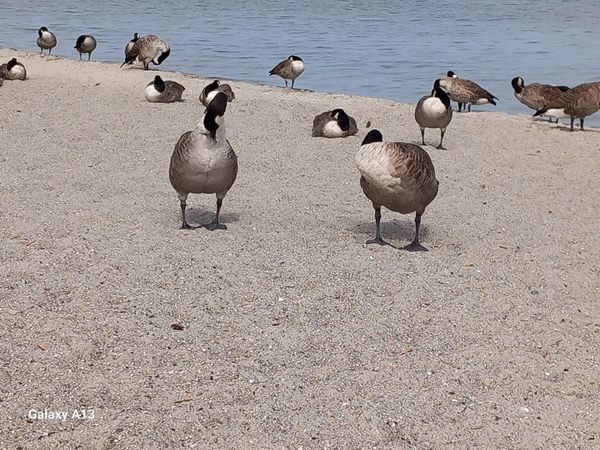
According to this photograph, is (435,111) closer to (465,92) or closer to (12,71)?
(465,92)

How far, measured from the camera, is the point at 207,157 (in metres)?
8.02

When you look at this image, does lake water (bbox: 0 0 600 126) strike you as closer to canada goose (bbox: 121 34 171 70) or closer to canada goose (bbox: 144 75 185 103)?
canada goose (bbox: 121 34 171 70)

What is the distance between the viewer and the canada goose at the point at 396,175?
769cm

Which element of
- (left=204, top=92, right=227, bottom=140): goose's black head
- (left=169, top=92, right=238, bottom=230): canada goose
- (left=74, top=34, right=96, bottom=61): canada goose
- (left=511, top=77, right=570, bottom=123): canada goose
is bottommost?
(left=74, top=34, right=96, bottom=61): canada goose

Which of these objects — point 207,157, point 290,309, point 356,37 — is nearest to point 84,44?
point 356,37

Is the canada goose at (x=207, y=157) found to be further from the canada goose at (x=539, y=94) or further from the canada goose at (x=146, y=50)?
the canada goose at (x=146, y=50)

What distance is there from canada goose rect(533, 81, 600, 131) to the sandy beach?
149 inches

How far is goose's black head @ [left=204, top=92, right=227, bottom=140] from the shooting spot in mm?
7848

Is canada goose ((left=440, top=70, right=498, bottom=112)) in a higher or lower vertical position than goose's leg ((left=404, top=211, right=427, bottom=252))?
lower

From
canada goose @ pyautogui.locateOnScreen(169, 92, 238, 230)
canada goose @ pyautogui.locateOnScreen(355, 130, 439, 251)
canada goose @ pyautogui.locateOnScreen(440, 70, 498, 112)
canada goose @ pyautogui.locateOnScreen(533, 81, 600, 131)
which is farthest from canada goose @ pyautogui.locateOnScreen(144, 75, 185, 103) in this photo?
canada goose @ pyautogui.locateOnScreen(355, 130, 439, 251)

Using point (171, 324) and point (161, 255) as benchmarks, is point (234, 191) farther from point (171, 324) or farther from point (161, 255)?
point (171, 324)

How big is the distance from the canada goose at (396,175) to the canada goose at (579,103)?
27.9 feet

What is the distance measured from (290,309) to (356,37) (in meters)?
29.7

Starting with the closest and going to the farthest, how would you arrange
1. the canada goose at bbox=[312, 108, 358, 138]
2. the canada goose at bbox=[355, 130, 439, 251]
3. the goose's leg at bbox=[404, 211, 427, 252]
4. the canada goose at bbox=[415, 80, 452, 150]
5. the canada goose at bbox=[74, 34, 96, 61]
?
the canada goose at bbox=[355, 130, 439, 251], the goose's leg at bbox=[404, 211, 427, 252], the canada goose at bbox=[415, 80, 452, 150], the canada goose at bbox=[312, 108, 358, 138], the canada goose at bbox=[74, 34, 96, 61]
